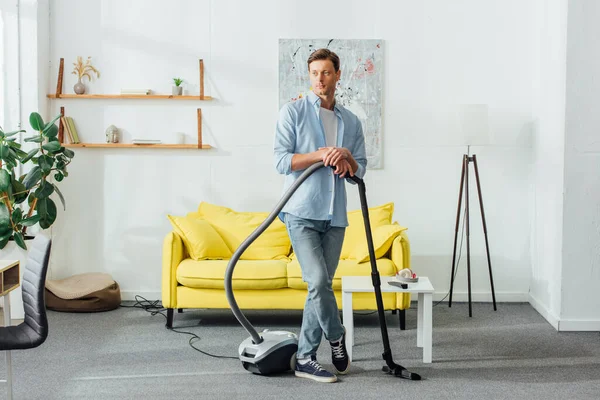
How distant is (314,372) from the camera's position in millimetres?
3645

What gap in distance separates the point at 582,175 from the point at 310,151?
2147 millimetres

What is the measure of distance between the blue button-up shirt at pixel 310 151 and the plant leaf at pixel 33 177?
2210 millimetres

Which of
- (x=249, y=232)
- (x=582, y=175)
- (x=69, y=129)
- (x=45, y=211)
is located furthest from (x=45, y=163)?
(x=582, y=175)

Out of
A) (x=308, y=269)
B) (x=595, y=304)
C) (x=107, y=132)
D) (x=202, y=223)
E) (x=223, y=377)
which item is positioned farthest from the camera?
(x=107, y=132)

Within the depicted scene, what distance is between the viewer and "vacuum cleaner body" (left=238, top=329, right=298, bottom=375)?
145 inches

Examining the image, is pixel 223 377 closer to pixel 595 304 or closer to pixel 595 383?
pixel 595 383

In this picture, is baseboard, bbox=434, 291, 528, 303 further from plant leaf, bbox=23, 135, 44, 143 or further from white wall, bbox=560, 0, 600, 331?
plant leaf, bbox=23, 135, 44, 143

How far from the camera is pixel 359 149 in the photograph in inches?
144

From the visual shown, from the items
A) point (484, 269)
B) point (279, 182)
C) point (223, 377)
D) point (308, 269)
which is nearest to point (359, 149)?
point (308, 269)

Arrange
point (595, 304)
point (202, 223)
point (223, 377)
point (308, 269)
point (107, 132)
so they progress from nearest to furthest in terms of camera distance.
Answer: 1. point (308, 269)
2. point (223, 377)
3. point (595, 304)
4. point (202, 223)
5. point (107, 132)

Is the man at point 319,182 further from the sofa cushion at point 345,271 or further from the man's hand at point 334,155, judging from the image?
the sofa cushion at point 345,271

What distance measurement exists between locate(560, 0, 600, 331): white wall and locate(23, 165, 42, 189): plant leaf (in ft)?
11.5

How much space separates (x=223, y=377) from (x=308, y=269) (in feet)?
2.47

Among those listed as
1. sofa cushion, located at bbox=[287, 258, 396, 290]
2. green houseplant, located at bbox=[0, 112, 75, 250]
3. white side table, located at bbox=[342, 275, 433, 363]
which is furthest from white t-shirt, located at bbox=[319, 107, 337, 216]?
green houseplant, located at bbox=[0, 112, 75, 250]
